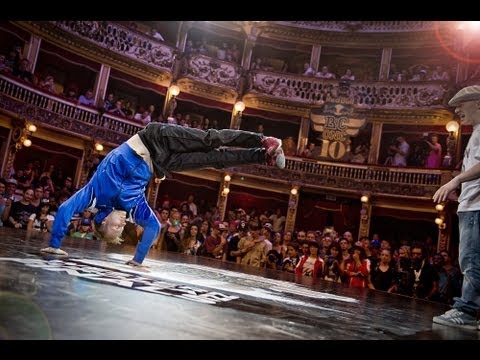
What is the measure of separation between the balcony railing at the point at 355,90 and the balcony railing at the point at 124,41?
3758 millimetres

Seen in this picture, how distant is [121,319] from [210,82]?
1646 cm

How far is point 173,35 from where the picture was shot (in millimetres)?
18875

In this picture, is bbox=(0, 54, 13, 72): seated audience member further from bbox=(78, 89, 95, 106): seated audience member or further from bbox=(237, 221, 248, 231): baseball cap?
bbox=(237, 221, 248, 231): baseball cap

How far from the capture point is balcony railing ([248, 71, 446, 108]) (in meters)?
16.0

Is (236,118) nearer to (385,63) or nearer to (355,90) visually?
(355,90)

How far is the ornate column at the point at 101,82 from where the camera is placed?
16.1m

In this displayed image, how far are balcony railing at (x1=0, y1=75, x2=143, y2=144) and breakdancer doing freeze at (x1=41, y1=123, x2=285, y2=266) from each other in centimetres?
1050

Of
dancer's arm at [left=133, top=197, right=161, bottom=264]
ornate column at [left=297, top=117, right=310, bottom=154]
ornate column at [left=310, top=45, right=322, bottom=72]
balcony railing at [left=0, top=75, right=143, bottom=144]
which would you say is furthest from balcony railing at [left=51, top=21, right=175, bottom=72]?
dancer's arm at [left=133, top=197, right=161, bottom=264]

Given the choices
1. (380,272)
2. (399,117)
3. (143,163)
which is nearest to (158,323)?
(143,163)

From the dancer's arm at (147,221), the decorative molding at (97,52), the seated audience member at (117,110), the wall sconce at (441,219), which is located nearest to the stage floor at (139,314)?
the dancer's arm at (147,221)
